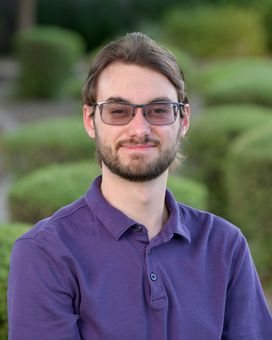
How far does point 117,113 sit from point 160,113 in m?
0.13

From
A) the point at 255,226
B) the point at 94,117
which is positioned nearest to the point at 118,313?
the point at 94,117

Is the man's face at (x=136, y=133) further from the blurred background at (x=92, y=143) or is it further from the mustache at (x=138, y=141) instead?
the blurred background at (x=92, y=143)

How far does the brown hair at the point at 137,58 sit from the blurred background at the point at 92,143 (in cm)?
100

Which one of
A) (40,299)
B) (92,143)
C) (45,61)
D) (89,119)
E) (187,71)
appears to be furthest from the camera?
(45,61)

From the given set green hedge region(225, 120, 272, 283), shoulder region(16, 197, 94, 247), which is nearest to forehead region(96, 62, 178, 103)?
shoulder region(16, 197, 94, 247)

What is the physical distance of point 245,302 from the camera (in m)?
2.51

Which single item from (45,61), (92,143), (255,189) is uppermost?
(45,61)

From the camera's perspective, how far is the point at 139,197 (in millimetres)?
2422

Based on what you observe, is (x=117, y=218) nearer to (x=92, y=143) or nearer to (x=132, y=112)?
(x=132, y=112)

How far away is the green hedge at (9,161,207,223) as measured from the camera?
460 centimetres

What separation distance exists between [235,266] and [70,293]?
22.6 inches

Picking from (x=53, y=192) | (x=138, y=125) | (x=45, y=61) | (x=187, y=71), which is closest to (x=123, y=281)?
(x=138, y=125)

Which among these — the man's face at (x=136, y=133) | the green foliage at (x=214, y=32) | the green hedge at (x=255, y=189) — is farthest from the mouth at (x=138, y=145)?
the green foliage at (x=214, y=32)

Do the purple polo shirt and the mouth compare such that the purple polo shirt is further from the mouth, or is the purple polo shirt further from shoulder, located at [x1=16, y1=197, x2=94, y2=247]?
the mouth
